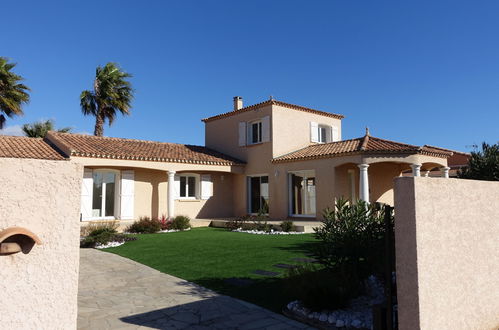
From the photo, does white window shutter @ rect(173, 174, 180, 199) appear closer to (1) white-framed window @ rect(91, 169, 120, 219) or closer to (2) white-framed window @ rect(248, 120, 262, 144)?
(1) white-framed window @ rect(91, 169, 120, 219)

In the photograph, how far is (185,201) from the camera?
20.7 meters

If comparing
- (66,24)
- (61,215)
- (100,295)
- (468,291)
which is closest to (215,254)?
(100,295)

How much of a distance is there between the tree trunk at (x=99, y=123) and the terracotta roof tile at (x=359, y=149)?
14.0 metres

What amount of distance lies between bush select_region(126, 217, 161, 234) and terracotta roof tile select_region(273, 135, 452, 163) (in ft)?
23.5

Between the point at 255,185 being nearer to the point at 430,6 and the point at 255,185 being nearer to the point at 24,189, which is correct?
the point at 430,6

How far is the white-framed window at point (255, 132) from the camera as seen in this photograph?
21766mm

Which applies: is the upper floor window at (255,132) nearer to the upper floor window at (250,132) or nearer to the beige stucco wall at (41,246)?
the upper floor window at (250,132)

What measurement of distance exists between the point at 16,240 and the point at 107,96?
85.3 ft

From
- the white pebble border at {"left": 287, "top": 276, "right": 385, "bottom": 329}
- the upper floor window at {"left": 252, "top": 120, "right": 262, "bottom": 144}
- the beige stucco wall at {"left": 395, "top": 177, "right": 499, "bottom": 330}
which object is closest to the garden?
the white pebble border at {"left": 287, "top": 276, "right": 385, "bottom": 329}

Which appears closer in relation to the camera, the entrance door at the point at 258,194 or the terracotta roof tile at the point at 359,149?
the terracotta roof tile at the point at 359,149

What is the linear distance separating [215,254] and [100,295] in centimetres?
432

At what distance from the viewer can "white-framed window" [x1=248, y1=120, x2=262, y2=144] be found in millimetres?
21766

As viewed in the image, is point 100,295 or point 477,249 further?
point 100,295

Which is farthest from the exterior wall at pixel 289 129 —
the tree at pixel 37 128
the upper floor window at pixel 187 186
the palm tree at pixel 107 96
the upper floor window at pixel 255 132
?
→ the tree at pixel 37 128
